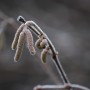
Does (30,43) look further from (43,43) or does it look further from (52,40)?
(52,40)

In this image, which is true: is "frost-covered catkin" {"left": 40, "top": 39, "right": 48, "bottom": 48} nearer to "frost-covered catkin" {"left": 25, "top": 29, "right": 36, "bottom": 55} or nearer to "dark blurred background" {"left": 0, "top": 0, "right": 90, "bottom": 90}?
"frost-covered catkin" {"left": 25, "top": 29, "right": 36, "bottom": 55}

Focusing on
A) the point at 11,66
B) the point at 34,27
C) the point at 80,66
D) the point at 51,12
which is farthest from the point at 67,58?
the point at 34,27

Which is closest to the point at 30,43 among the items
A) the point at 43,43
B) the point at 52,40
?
the point at 43,43

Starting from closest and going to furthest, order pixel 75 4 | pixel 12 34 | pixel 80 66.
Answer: pixel 80 66, pixel 12 34, pixel 75 4

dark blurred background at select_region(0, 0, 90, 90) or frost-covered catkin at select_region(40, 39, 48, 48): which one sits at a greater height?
dark blurred background at select_region(0, 0, 90, 90)

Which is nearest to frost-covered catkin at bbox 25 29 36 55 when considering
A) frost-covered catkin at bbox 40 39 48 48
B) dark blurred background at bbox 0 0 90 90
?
frost-covered catkin at bbox 40 39 48 48

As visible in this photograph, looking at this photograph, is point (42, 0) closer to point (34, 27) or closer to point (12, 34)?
point (12, 34)

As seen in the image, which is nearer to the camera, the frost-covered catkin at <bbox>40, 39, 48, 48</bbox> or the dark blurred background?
the frost-covered catkin at <bbox>40, 39, 48, 48</bbox>

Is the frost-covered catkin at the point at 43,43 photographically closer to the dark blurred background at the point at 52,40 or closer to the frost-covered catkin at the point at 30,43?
the frost-covered catkin at the point at 30,43
